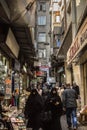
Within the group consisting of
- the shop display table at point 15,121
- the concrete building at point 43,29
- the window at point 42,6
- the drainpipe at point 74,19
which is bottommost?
the shop display table at point 15,121

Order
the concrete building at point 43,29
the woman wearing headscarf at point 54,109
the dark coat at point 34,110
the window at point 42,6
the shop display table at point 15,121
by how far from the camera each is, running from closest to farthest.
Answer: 1. the shop display table at point 15,121
2. the woman wearing headscarf at point 54,109
3. the dark coat at point 34,110
4. the concrete building at point 43,29
5. the window at point 42,6

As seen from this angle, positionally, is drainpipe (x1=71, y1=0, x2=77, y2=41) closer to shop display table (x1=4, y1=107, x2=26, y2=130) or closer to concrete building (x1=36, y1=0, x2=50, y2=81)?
shop display table (x1=4, y1=107, x2=26, y2=130)

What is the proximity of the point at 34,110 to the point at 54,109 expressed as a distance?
2.28 feet

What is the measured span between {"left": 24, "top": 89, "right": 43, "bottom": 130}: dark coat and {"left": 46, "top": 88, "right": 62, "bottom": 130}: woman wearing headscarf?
36 centimetres

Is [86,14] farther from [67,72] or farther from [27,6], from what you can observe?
[67,72]

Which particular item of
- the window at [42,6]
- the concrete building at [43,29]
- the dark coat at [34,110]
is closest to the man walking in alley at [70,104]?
the dark coat at [34,110]

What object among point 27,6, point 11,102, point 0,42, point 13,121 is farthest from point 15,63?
point 13,121

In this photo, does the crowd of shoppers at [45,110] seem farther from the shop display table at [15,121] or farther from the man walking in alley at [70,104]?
the man walking in alley at [70,104]

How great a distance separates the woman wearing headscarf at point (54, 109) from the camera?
11.3 m

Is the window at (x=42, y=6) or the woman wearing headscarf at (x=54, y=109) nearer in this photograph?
the woman wearing headscarf at (x=54, y=109)

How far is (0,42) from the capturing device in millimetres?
12914

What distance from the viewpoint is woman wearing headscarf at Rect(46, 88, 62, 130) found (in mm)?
11258

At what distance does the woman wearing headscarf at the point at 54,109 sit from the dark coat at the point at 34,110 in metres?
0.36

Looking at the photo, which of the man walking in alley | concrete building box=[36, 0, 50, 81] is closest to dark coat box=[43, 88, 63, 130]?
the man walking in alley
